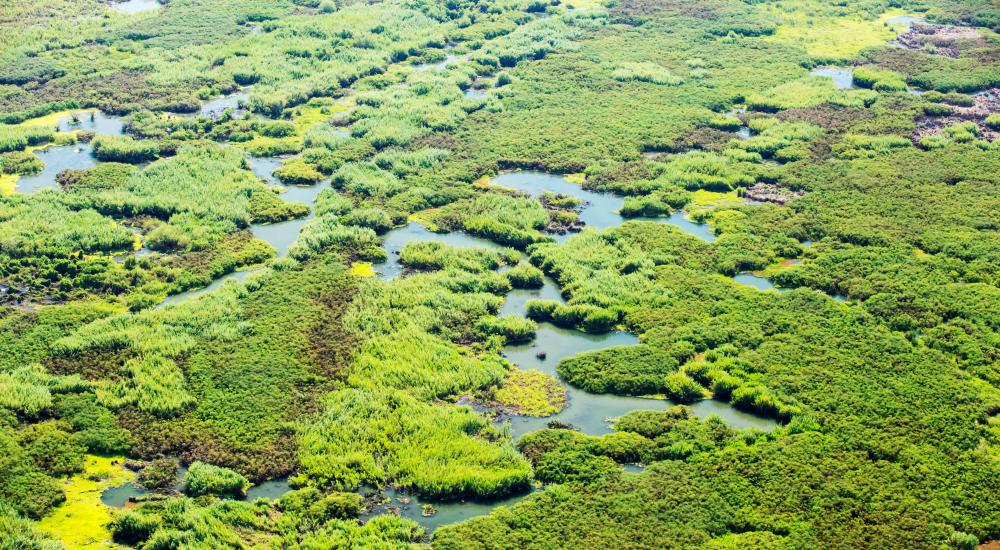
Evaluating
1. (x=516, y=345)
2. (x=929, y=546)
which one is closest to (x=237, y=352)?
(x=516, y=345)

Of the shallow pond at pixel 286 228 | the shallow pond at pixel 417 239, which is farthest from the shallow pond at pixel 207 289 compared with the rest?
the shallow pond at pixel 417 239

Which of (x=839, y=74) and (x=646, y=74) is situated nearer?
(x=646, y=74)

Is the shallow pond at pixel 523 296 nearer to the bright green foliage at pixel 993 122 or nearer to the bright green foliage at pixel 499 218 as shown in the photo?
the bright green foliage at pixel 499 218

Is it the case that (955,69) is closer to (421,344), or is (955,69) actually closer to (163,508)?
(421,344)

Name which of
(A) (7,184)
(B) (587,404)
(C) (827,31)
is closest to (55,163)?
(A) (7,184)

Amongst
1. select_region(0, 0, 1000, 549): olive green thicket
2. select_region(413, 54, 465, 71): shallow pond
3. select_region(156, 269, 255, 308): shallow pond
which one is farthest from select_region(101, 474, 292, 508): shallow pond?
select_region(413, 54, 465, 71): shallow pond

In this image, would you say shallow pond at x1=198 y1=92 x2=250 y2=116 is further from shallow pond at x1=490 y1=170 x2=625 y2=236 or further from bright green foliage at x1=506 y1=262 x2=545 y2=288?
bright green foliage at x1=506 y1=262 x2=545 y2=288

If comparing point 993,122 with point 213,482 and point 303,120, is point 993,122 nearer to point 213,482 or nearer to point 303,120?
point 303,120
